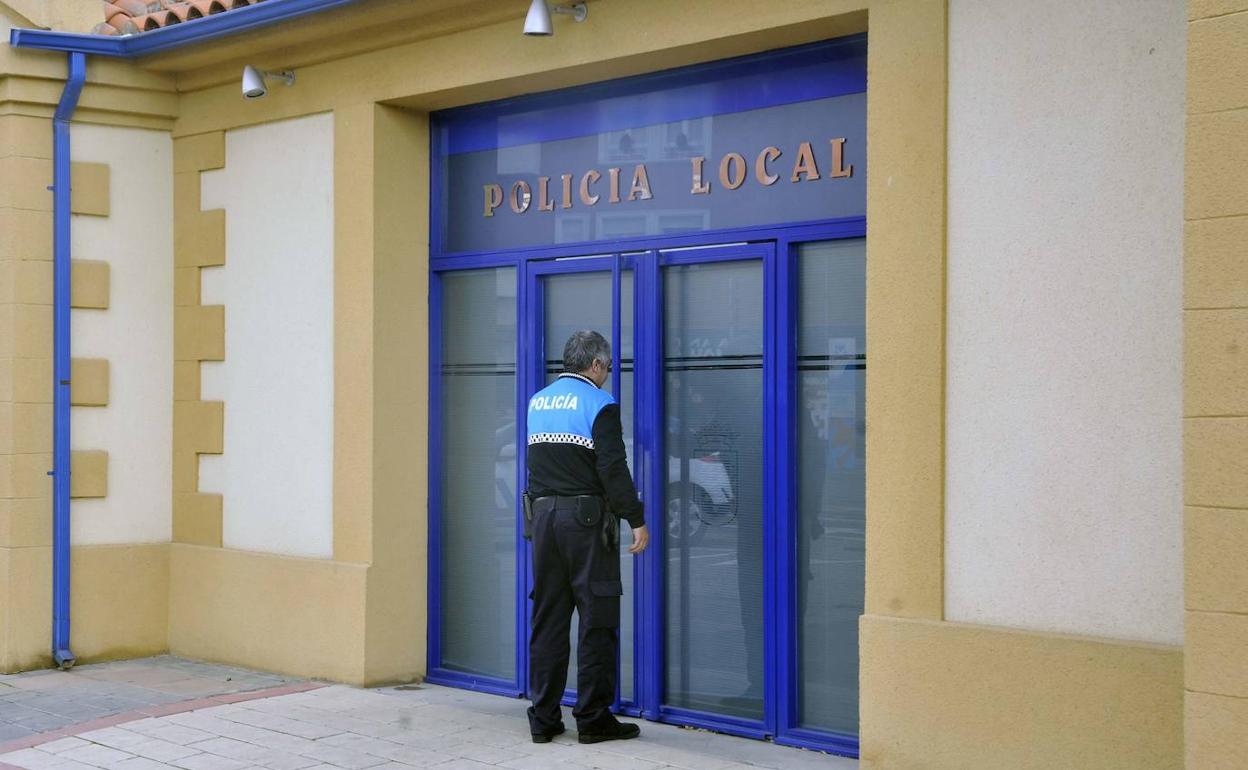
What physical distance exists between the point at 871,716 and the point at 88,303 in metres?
5.64

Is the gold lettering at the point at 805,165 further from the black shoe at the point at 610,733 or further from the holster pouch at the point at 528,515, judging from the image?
the black shoe at the point at 610,733

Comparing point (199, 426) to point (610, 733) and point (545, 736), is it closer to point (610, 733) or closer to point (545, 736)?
point (545, 736)

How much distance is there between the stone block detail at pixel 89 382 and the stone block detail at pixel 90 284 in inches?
13.8

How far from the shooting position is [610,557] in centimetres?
689

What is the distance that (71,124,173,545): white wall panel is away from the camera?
9.24 meters

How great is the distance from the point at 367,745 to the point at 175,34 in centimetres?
442

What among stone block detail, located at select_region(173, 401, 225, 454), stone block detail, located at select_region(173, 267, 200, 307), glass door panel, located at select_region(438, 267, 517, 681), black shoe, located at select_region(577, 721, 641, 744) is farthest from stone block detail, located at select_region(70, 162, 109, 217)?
black shoe, located at select_region(577, 721, 641, 744)

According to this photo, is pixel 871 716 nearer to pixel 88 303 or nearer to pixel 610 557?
pixel 610 557

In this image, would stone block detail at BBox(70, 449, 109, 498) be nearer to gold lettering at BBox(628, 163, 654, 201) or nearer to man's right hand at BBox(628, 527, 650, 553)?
gold lettering at BBox(628, 163, 654, 201)

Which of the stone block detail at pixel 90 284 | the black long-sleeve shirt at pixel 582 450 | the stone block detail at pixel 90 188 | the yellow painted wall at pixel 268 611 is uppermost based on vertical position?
the stone block detail at pixel 90 188

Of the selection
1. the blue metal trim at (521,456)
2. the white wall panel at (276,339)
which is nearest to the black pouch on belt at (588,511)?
the blue metal trim at (521,456)

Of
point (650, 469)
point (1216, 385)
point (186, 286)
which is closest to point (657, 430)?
point (650, 469)

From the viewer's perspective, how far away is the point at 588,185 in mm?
7883

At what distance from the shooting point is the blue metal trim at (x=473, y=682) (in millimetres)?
8188
